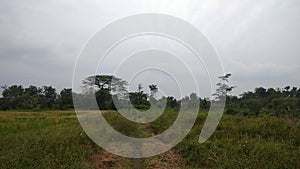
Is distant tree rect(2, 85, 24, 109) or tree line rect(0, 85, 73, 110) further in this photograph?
distant tree rect(2, 85, 24, 109)

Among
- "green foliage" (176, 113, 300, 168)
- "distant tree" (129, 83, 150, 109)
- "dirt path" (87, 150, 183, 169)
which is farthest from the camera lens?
"distant tree" (129, 83, 150, 109)

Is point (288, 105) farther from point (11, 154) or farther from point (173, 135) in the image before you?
point (11, 154)

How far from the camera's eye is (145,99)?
21.6 ft

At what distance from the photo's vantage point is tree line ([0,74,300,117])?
5.94m

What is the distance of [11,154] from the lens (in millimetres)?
5250

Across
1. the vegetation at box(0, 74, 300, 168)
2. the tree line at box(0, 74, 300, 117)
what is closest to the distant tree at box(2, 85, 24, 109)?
the tree line at box(0, 74, 300, 117)

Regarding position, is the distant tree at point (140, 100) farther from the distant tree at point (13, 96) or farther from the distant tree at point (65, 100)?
the distant tree at point (13, 96)

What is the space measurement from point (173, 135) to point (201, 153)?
134cm

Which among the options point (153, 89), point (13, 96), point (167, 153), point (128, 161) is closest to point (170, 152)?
point (167, 153)

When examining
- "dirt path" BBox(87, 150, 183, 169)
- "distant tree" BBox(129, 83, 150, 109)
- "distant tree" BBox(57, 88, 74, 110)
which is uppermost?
"distant tree" BBox(57, 88, 74, 110)

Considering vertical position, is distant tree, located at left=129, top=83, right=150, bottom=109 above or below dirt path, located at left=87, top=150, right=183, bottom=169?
above

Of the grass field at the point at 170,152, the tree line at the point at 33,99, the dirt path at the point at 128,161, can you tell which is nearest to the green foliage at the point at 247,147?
the grass field at the point at 170,152

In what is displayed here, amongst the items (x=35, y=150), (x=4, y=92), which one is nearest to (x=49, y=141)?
(x=35, y=150)

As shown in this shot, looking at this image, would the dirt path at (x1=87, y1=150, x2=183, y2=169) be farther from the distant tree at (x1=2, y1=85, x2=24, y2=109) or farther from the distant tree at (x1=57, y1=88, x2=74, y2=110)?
the distant tree at (x1=2, y1=85, x2=24, y2=109)
